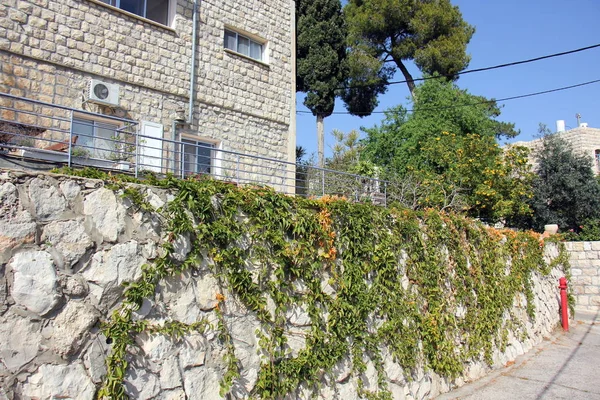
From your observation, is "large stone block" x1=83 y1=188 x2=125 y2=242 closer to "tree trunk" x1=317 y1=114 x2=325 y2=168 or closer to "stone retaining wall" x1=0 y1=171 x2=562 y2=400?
"stone retaining wall" x1=0 y1=171 x2=562 y2=400

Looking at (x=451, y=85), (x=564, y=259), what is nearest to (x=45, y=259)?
(x=564, y=259)

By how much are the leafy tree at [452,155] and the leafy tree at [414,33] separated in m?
1.42

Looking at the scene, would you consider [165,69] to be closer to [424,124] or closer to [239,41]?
[239,41]

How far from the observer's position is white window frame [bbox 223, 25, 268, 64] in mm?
11461

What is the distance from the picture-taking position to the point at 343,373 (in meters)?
4.90

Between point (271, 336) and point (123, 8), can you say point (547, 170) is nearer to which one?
point (123, 8)

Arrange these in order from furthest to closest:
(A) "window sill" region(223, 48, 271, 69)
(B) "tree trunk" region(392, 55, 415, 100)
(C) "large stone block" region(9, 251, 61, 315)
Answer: (B) "tree trunk" region(392, 55, 415, 100) < (A) "window sill" region(223, 48, 271, 69) < (C) "large stone block" region(9, 251, 61, 315)

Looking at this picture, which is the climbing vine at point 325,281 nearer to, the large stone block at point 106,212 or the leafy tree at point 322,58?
the large stone block at point 106,212

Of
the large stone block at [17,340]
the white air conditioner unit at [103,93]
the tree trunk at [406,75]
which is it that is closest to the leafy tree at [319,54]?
the tree trunk at [406,75]

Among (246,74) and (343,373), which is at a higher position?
(246,74)

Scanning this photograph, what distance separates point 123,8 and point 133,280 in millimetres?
7943

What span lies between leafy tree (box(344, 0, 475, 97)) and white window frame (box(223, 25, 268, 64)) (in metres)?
10.7

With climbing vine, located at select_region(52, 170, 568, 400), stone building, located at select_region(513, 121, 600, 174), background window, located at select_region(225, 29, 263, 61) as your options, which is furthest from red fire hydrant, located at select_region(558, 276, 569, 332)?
stone building, located at select_region(513, 121, 600, 174)

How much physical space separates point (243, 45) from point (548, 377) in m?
9.50
